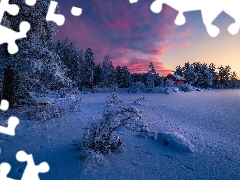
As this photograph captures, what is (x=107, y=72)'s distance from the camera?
222 ft

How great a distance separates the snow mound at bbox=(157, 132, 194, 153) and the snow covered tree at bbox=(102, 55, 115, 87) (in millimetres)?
61126

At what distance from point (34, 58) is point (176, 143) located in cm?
773

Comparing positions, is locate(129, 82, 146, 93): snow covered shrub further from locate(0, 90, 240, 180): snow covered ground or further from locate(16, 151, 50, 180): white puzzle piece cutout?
locate(16, 151, 50, 180): white puzzle piece cutout

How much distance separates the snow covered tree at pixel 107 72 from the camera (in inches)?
2648

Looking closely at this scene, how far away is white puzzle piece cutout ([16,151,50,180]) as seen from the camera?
134 inches

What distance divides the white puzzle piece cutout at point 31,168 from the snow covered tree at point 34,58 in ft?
16.8

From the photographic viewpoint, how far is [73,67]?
47.5 metres

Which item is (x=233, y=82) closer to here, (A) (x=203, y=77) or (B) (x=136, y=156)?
(A) (x=203, y=77)

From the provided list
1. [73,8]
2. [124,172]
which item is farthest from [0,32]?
[124,172]

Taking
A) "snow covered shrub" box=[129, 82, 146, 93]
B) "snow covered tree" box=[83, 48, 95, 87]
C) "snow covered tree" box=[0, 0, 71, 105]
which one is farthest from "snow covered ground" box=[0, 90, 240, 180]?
Answer: "snow covered tree" box=[83, 48, 95, 87]

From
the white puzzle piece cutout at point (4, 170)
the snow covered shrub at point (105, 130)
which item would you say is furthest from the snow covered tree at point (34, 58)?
the snow covered shrub at point (105, 130)

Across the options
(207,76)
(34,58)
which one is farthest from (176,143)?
(207,76)

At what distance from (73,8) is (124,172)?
397cm

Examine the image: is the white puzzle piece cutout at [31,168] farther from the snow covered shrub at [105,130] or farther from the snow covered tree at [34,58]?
the snow covered tree at [34,58]
